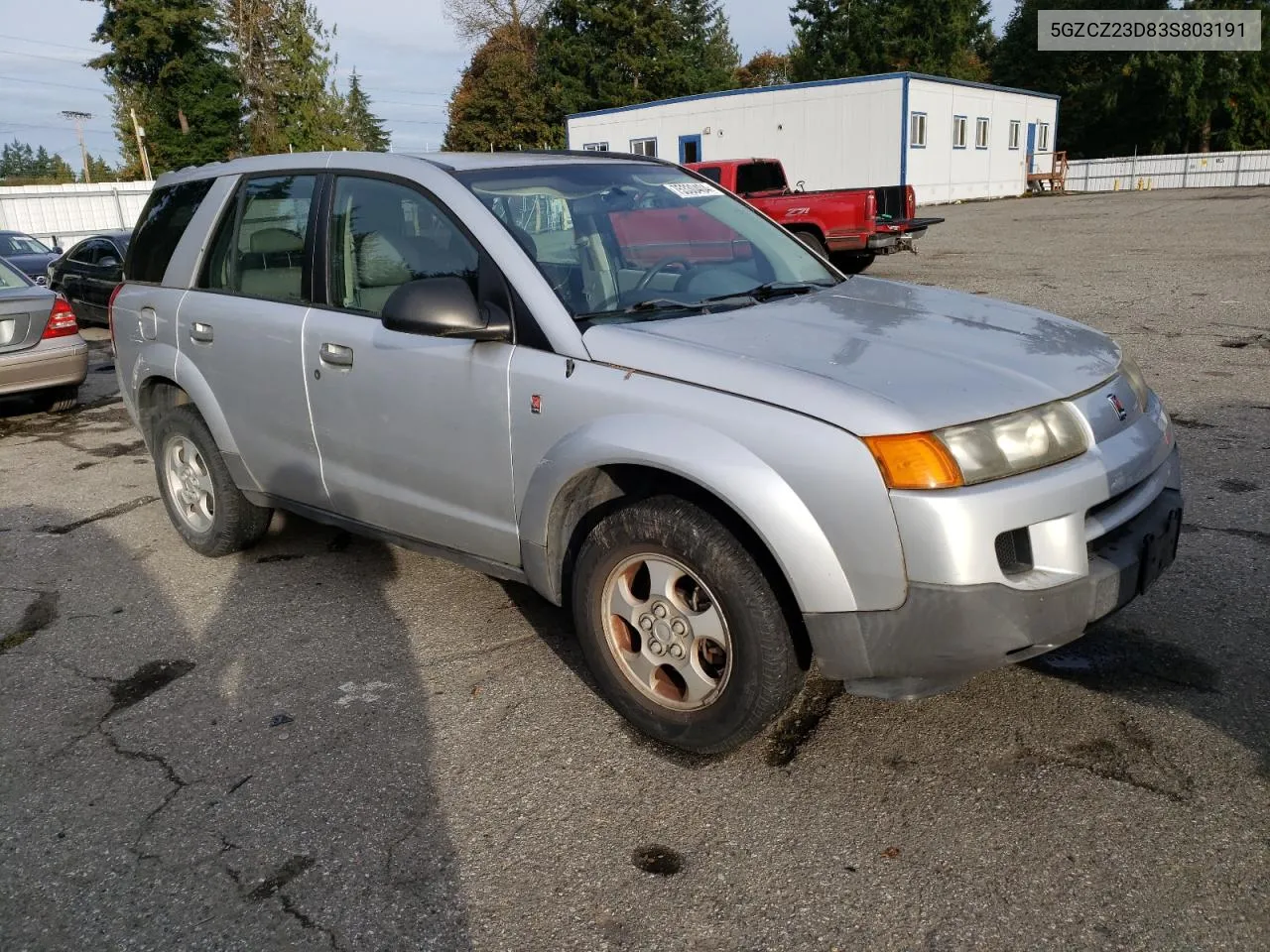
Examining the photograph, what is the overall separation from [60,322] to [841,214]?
33.8ft

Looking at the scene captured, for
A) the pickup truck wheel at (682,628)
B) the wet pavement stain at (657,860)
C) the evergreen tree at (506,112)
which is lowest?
the wet pavement stain at (657,860)

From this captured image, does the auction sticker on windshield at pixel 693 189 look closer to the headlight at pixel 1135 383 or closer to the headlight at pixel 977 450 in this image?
the headlight at pixel 1135 383

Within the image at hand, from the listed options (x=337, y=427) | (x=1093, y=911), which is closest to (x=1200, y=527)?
(x=1093, y=911)

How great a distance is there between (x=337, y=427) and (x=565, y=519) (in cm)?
119

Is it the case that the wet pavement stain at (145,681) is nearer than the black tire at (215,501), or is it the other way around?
the wet pavement stain at (145,681)

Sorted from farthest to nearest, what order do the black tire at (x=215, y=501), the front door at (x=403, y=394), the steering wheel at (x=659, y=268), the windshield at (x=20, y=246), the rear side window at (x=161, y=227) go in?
the windshield at (x=20, y=246), the rear side window at (x=161, y=227), the black tire at (x=215, y=501), the steering wheel at (x=659, y=268), the front door at (x=403, y=394)

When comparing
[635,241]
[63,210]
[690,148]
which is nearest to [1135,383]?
[635,241]

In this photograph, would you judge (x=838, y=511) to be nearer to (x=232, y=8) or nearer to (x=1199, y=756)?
(x=1199, y=756)

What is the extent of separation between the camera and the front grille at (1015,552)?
258cm

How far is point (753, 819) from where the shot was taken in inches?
110

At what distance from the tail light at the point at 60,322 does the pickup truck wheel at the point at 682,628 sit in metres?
7.30

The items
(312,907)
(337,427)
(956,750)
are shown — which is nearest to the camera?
(312,907)

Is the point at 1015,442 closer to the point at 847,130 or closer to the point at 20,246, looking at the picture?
the point at 20,246

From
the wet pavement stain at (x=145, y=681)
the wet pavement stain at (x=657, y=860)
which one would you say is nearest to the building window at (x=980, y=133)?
the wet pavement stain at (x=145, y=681)
